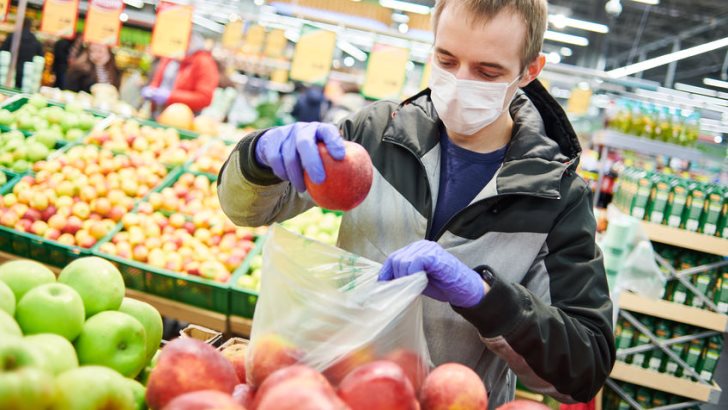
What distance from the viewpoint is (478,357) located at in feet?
5.13

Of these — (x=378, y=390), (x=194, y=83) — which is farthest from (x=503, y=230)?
(x=194, y=83)

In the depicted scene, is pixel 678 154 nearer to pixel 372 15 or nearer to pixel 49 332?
pixel 49 332

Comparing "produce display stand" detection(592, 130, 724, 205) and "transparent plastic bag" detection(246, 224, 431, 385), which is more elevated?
"produce display stand" detection(592, 130, 724, 205)

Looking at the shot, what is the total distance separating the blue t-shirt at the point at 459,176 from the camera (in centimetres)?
160

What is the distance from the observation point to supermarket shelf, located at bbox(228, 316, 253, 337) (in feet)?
9.96

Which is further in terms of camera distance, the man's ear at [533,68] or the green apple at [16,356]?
the man's ear at [533,68]

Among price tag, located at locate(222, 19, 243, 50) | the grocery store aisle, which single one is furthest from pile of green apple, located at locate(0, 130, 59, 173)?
the grocery store aisle

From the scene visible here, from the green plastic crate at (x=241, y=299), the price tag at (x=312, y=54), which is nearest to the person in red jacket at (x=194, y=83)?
the price tag at (x=312, y=54)

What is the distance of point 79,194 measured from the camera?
365 centimetres

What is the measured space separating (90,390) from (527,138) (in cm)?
120

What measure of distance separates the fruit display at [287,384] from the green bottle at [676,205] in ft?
11.4

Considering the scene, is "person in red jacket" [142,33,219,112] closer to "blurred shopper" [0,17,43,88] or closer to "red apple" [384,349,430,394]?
"blurred shopper" [0,17,43,88]

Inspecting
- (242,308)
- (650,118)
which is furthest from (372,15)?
(242,308)

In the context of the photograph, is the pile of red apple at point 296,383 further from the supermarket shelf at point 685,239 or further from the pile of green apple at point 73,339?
the supermarket shelf at point 685,239
